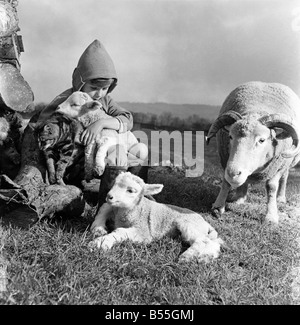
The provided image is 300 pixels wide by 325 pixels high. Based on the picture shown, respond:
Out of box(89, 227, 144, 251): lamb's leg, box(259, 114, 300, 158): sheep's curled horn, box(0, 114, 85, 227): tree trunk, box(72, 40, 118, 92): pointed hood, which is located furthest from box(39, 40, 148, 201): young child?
box(259, 114, 300, 158): sheep's curled horn

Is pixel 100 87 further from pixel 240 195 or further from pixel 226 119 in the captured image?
pixel 240 195

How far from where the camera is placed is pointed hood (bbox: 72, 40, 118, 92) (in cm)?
443

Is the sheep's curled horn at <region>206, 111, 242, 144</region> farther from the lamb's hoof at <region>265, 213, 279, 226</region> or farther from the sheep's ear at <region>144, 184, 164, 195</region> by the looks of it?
the sheep's ear at <region>144, 184, 164, 195</region>

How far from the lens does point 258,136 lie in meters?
4.35

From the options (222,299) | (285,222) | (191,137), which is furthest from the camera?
(191,137)

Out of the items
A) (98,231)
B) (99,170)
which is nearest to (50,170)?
(99,170)

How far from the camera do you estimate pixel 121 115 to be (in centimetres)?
465

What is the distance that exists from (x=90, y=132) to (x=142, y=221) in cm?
110

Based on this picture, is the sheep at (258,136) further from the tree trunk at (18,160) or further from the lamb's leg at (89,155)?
the tree trunk at (18,160)

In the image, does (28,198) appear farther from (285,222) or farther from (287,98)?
(287,98)

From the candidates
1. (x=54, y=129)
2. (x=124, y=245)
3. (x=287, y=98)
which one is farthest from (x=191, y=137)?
(x=124, y=245)

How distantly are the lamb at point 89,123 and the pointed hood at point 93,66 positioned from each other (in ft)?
1.05
